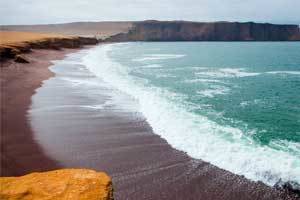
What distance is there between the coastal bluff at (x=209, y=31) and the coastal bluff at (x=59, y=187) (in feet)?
561

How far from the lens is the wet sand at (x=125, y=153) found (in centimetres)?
1095

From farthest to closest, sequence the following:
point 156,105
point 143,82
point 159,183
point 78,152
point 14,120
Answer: point 143,82
point 156,105
point 14,120
point 78,152
point 159,183

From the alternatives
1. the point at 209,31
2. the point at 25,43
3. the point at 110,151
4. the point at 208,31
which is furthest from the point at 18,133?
the point at 209,31

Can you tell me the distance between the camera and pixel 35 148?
14375 mm

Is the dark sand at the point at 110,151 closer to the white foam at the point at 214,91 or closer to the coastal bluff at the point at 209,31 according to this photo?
the white foam at the point at 214,91

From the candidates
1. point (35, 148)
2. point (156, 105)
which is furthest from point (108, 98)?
point (35, 148)

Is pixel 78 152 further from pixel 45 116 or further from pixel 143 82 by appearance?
pixel 143 82

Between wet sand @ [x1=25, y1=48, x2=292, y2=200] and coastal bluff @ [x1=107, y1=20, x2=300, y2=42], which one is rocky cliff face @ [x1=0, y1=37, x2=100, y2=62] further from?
coastal bluff @ [x1=107, y1=20, x2=300, y2=42]

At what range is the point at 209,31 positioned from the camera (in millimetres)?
181000

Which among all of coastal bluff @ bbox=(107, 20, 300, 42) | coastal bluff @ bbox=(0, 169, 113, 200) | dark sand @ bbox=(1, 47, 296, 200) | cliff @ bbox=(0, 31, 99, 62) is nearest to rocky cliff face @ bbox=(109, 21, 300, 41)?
coastal bluff @ bbox=(107, 20, 300, 42)

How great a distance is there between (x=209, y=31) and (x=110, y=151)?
17428 centimetres

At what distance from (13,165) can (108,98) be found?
39.2 ft

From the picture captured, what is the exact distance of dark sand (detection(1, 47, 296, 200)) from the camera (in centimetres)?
1106

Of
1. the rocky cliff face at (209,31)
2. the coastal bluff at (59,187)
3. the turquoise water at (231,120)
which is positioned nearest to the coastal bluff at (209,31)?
the rocky cliff face at (209,31)
